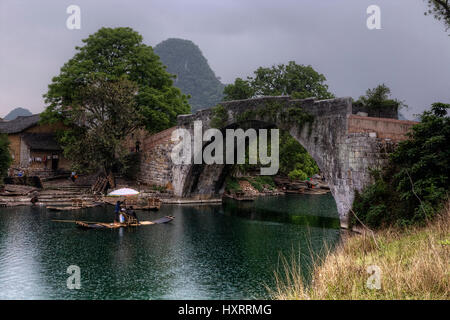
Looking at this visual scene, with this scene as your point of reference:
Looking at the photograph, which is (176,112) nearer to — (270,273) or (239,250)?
(239,250)

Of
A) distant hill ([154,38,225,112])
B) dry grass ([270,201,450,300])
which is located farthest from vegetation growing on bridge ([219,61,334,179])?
distant hill ([154,38,225,112])

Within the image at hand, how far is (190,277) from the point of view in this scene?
1435cm

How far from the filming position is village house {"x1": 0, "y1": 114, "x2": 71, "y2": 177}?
136 feet

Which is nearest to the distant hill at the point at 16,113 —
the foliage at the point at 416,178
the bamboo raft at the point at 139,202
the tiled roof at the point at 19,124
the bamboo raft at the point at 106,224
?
the tiled roof at the point at 19,124

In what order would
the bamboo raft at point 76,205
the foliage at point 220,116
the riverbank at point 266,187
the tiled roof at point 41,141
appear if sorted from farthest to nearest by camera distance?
the tiled roof at point 41,141 < the riverbank at point 266,187 < the foliage at point 220,116 < the bamboo raft at point 76,205

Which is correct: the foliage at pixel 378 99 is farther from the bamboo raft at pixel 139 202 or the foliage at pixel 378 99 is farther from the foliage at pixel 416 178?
the bamboo raft at pixel 139 202

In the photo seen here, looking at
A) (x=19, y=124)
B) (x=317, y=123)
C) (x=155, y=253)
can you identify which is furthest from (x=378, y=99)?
(x=19, y=124)

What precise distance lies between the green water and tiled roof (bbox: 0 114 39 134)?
1703cm

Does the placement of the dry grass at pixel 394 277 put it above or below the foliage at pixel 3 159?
below

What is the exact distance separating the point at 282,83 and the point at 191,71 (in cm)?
9198

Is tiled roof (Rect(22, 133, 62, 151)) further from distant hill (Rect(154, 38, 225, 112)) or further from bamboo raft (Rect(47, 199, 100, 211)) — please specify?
distant hill (Rect(154, 38, 225, 112))

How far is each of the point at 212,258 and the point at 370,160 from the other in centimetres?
882

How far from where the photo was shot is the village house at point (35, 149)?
41.4 meters
